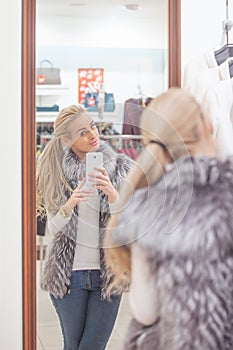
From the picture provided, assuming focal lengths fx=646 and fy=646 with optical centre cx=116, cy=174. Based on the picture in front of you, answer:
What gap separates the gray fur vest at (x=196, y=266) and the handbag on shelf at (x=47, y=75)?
617 mm

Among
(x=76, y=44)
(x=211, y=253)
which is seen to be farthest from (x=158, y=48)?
(x=211, y=253)

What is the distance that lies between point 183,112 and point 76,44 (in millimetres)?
488

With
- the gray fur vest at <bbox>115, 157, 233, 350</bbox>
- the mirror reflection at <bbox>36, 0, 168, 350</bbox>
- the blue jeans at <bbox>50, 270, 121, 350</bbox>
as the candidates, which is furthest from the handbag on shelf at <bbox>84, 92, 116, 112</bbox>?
the blue jeans at <bbox>50, 270, 121, 350</bbox>

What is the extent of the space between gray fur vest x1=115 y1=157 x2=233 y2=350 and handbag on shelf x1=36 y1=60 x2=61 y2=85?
617mm

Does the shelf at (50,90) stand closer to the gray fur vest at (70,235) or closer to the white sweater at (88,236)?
the gray fur vest at (70,235)

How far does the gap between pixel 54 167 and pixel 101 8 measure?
58cm

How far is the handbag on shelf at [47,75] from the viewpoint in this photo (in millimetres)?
2221

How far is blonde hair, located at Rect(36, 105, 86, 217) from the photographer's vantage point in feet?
7.23

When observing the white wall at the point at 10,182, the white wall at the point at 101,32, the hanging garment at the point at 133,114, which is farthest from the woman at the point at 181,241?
the white wall at the point at 10,182

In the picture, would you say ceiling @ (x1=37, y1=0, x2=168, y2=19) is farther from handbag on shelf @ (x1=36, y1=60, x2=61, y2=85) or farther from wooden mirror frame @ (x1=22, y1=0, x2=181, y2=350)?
handbag on shelf @ (x1=36, y1=60, x2=61, y2=85)

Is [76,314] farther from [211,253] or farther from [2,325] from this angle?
[211,253]

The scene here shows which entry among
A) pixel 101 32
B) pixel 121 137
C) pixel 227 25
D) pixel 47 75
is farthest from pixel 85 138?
pixel 227 25

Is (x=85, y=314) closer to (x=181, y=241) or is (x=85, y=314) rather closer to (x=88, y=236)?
(x=88, y=236)

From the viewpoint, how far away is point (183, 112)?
2.03 metres
